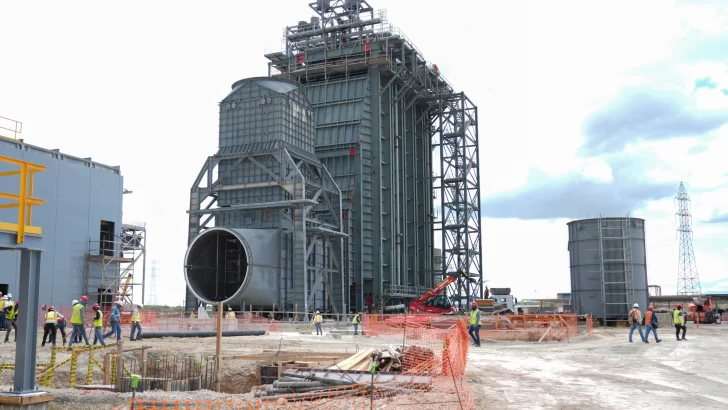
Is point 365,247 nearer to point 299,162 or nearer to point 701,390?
point 299,162

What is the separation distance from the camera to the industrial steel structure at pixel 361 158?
41.2 metres

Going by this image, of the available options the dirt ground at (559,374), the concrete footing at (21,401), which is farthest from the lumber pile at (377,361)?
the concrete footing at (21,401)

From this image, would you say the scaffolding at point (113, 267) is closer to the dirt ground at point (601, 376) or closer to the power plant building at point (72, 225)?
the power plant building at point (72, 225)

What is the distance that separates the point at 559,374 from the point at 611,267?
26.5 meters

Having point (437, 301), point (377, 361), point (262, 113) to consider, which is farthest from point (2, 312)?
point (437, 301)

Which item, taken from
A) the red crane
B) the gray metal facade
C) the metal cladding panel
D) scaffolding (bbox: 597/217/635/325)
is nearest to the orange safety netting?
the gray metal facade

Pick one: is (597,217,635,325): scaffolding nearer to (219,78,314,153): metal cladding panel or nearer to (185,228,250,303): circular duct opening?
(219,78,314,153): metal cladding panel

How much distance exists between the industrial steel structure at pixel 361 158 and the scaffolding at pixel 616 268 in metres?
14.6

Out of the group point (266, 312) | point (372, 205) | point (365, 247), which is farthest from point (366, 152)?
point (266, 312)

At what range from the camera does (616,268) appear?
41.0 meters

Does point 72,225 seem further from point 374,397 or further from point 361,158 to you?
point 374,397

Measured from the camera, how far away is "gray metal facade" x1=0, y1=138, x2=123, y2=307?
1391 inches

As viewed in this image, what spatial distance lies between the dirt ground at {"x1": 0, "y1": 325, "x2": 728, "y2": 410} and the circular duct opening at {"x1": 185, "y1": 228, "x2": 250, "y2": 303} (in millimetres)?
10775

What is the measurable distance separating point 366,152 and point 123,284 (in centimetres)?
1894
